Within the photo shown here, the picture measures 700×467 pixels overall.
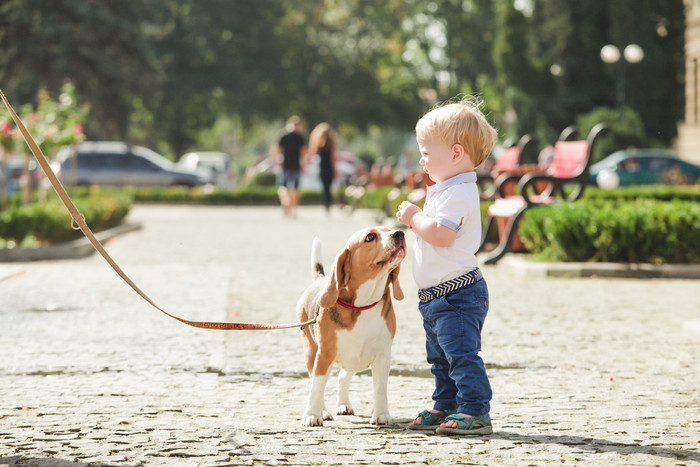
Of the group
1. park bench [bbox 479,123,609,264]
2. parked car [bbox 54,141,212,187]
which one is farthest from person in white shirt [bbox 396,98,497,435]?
parked car [bbox 54,141,212,187]

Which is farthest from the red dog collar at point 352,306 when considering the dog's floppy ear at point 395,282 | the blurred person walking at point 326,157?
the blurred person walking at point 326,157

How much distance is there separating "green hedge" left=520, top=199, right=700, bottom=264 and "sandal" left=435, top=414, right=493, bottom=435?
707 centimetres

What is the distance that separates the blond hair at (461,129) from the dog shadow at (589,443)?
44.5 inches

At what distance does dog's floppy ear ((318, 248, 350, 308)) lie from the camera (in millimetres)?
4242

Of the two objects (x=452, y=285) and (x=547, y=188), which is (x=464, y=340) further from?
(x=547, y=188)

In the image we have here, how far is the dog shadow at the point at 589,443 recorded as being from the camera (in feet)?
13.0

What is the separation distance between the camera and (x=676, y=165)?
34438 mm

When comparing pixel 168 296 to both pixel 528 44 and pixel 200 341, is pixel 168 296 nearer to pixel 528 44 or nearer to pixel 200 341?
pixel 200 341

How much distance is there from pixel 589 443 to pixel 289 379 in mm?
1955

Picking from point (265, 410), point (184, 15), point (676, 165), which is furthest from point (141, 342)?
point (184, 15)

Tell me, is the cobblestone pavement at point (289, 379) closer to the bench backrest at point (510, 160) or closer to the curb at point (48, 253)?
the curb at point (48, 253)

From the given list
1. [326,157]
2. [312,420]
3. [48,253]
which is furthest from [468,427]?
[326,157]

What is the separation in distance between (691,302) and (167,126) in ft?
179

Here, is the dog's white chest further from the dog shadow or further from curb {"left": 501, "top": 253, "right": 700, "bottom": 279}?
curb {"left": 501, "top": 253, "right": 700, "bottom": 279}
